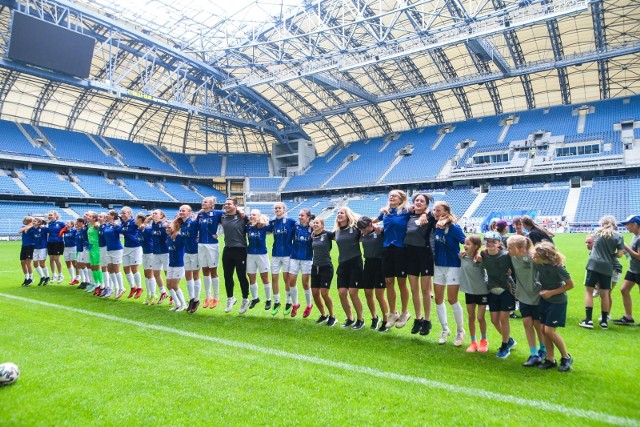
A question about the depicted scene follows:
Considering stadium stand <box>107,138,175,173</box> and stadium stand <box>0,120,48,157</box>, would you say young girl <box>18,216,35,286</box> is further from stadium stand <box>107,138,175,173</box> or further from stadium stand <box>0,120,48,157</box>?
stadium stand <box>107,138,175,173</box>

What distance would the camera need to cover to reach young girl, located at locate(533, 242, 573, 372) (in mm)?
4707

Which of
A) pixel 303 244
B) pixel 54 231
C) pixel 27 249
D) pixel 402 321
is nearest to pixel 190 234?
pixel 303 244

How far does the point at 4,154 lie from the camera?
3812 cm

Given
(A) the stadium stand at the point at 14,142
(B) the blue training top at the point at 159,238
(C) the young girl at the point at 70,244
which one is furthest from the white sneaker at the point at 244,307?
(A) the stadium stand at the point at 14,142

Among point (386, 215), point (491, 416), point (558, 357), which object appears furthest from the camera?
point (386, 215)

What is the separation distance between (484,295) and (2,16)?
36.3 m

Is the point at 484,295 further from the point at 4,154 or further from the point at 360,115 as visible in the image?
the point at 4,154

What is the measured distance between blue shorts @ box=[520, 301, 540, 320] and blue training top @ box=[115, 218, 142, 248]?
8.04 metres

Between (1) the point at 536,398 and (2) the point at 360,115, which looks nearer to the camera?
(1) the point at 536,398

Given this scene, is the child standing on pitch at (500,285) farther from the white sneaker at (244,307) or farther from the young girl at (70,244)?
the young girl at (70,244)

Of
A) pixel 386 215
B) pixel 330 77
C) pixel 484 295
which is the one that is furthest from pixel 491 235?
pixel 330 77

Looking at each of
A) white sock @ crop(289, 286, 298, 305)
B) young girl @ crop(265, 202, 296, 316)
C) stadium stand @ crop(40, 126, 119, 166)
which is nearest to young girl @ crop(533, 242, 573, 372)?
white sock @ crop(289, 286, 298, 305)

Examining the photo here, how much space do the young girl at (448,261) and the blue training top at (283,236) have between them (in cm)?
297

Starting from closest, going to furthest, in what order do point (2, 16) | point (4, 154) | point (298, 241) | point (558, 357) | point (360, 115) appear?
1. point (558, 357)
2. point (298, 241)
3. point (2, 16)
4. point (4, 154)
5. point (360, 115)
